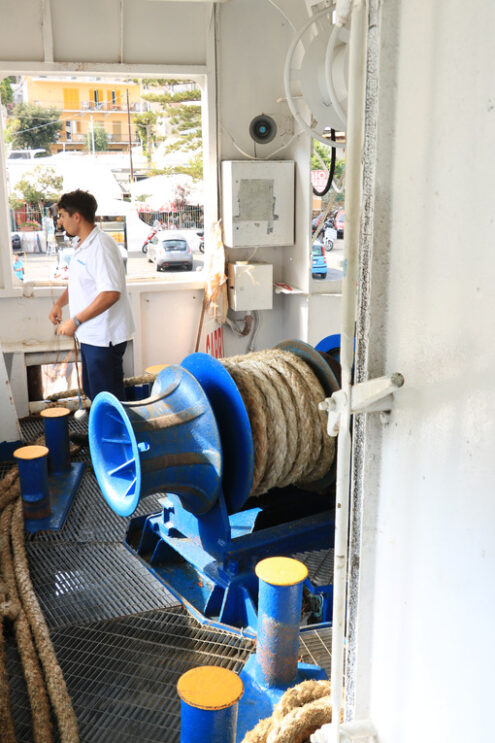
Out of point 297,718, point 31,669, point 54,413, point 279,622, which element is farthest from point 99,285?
point 297,718

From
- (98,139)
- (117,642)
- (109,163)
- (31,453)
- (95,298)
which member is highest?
(98,139)

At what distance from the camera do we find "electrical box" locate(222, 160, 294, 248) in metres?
7.10

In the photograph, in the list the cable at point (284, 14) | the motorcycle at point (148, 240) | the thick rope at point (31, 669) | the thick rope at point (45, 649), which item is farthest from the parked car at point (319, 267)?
the thick rope at point (31, 669)

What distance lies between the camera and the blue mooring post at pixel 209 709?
86.6 inches

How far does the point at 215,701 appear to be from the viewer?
7.24 feet

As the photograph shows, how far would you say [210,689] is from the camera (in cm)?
228

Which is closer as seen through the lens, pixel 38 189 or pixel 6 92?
pixel 6 92

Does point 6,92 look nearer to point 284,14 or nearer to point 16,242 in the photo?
point 16,242

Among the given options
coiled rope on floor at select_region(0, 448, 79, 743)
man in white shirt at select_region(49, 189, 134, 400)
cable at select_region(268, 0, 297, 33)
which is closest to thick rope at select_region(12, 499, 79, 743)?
coiled rope on floor at select_region(0, 448, 79, 743)

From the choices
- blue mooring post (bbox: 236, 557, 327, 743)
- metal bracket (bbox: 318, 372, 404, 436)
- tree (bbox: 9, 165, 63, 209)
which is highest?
tree (bbox: 9, 165, 63, 209)

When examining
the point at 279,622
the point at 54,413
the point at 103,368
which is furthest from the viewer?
the point at 54,413

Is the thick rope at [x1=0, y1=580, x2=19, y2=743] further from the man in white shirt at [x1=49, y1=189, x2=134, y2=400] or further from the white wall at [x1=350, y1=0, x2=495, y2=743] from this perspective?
the white wall at [x1=350, y1=0, x2=495, y2=743]

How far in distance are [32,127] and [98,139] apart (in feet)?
2.11

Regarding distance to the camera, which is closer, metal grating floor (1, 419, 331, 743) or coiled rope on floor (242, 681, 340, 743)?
coiled rope on floor (242, 681, 340, 743)
